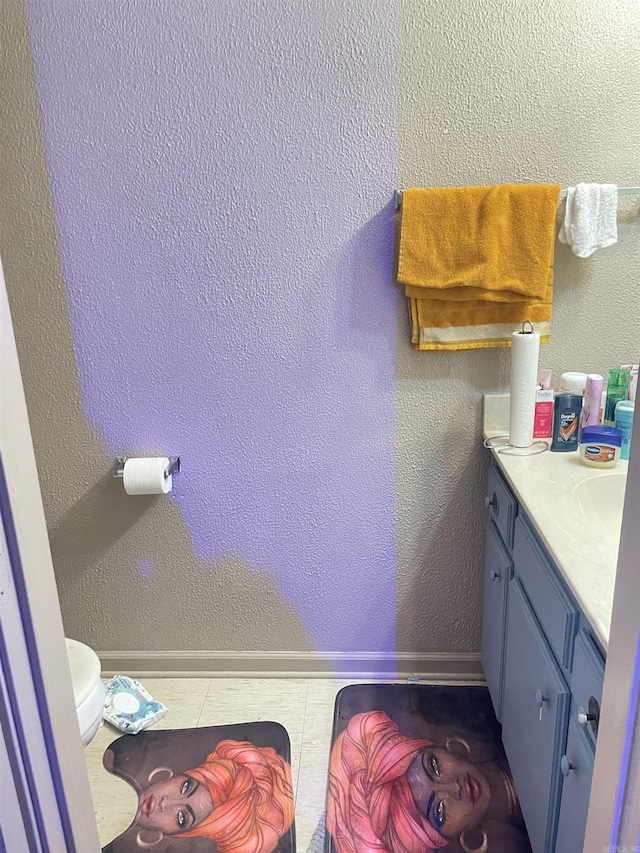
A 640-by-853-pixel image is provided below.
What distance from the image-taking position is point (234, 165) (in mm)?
1740

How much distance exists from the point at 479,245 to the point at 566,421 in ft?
1.64

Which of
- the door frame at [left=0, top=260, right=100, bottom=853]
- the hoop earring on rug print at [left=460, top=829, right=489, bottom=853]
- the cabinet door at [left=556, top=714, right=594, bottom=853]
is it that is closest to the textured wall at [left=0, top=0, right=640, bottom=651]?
the hoop earring on rug print at [left=460, top=829, right=489, bottom=853]

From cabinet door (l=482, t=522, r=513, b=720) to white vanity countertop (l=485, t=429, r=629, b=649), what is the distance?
0.73 ft

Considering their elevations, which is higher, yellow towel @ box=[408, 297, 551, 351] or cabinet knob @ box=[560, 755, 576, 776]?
yellow towel @ box=[408, 297, 551, 351]

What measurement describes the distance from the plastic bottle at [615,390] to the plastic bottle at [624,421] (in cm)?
4

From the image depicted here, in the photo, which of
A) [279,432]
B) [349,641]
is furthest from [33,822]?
[349,641]

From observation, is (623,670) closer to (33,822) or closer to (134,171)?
(33,822)

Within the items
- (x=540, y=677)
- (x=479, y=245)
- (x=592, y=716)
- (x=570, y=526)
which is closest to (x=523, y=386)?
(x=479, y=245)

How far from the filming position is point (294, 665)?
2.19 metres

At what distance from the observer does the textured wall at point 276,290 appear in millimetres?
1658

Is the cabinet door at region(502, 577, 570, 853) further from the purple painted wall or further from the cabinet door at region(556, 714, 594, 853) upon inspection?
the purple painted wall

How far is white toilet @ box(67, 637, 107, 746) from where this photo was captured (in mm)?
1491

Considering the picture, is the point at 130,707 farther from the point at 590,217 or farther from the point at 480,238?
the point at 590,217

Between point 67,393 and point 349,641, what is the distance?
1.15m
